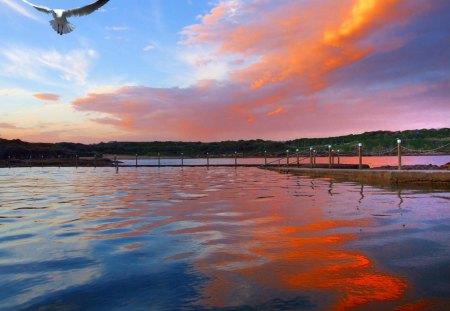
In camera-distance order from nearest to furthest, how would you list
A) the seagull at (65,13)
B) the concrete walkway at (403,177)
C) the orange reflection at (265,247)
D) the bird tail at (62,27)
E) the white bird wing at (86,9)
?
1. the orange reflection at (265,247)
2. the bird tail at (62,27)
3. the seagull at (65,13)
4. the white bird wing at (86,9)
5. the concrete walkway at (403,177)

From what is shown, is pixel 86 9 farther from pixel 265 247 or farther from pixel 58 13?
pixel 265 247

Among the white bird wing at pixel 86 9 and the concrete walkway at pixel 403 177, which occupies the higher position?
the white bird wing at pixel 86 9

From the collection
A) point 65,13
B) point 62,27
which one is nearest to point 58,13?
point 65,13

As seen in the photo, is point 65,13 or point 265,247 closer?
point 265,247

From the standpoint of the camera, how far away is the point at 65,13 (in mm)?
13359

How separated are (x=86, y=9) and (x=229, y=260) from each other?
1071cm

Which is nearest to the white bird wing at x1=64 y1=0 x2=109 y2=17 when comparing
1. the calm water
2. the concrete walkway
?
the calm water

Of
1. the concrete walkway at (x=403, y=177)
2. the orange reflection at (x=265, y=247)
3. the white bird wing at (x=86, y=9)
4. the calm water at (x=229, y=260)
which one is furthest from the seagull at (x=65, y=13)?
the concrete walkway at (x=403, y=177)

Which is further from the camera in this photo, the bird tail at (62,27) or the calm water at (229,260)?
the bird tail at (62,27)

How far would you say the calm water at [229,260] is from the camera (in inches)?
167

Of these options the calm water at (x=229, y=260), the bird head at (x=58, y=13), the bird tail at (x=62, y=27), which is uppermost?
the bird head at (x=58, y=13)

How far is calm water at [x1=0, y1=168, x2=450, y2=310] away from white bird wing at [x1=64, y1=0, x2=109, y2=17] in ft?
22.4

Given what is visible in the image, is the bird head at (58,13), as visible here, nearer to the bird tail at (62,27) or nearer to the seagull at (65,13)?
the seagull at (65,13)

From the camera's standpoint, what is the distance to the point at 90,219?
32.3 ft
